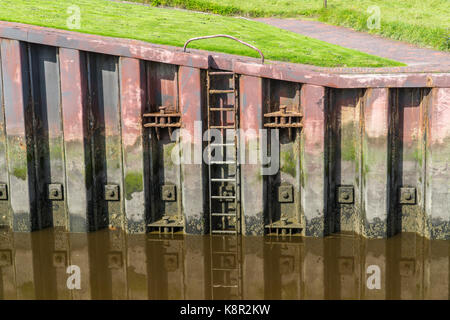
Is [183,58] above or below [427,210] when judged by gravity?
above

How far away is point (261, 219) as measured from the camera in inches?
545

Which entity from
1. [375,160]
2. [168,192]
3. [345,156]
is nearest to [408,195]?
[375,160]

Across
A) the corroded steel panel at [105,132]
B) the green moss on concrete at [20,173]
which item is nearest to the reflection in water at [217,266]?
the corroded steel panel at [105,132]

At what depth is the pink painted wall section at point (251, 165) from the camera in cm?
1349

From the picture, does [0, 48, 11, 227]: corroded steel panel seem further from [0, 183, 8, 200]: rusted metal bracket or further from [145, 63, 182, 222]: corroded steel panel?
[145, 63, 182, 222]: corroded steel panel

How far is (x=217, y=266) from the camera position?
1270cm

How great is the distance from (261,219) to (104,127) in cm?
433

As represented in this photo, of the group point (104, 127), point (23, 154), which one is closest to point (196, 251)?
point (104, 127)

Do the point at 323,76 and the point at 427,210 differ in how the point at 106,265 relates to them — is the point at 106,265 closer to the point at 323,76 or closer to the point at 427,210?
the point at 323,76

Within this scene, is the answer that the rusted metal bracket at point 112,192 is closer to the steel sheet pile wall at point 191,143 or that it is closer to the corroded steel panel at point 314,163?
the steel sheet pile wall at point 191,143

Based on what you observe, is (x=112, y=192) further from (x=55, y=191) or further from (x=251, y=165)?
(x=251, y=165)

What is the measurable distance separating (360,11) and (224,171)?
11882mm

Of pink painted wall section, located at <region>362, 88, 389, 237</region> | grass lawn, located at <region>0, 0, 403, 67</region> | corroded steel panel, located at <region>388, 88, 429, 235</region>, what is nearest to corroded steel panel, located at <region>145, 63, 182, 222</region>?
grass lawn, located at <region>0, 0, 403, 67</region>

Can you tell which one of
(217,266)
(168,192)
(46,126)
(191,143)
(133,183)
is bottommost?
(217,266)
